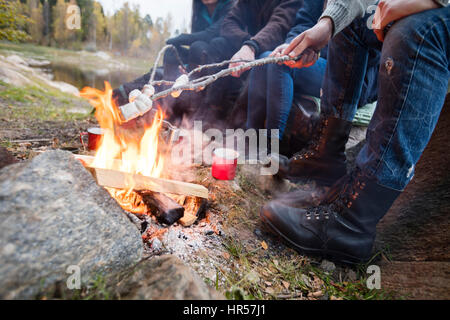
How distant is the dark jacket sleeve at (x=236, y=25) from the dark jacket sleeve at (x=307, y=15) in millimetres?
1145

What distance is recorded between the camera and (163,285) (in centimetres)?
87

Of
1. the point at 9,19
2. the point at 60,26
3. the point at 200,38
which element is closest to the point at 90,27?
the point at 60,26

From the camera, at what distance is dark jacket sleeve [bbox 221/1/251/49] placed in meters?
4.23

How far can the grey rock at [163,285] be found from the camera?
84cm

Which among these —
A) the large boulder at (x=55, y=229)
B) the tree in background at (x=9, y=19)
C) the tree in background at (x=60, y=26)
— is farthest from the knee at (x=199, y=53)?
the tree in background at (x=60, y=26)

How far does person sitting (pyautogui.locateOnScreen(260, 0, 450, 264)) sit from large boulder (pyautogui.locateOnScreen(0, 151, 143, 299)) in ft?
3.77

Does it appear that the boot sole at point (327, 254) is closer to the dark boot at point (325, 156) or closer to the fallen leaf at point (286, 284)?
the fallen leaf at point (286, 284)

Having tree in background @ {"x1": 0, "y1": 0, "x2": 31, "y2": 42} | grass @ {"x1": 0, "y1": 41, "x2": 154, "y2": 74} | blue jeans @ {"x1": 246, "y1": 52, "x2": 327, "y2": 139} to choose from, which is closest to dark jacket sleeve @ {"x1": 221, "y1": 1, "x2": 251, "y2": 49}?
blue jeans @ {"x1": 246, "y1": 52, "x2": 327, "y2": 139}

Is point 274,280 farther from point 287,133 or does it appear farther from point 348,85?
point 287,133

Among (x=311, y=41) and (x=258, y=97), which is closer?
(x=311, y=41)

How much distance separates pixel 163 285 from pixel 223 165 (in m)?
1.59

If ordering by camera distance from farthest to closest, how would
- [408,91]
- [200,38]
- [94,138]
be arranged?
[200,38]
[94,138]
[408,91]

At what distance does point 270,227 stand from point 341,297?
0.62 m

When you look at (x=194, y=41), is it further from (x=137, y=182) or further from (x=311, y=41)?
(x=137, y=182)
